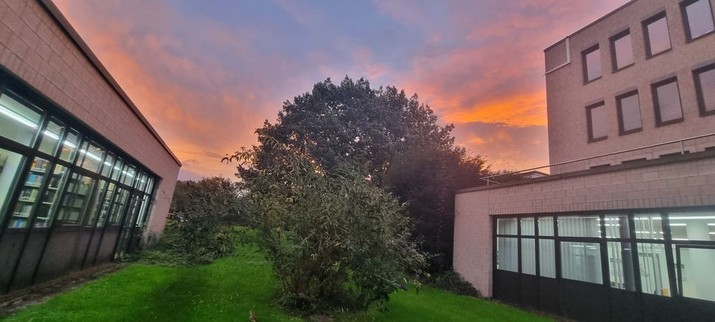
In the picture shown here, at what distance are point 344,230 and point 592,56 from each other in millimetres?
15223

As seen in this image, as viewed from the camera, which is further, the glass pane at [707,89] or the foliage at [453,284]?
the foliage at [453,284]

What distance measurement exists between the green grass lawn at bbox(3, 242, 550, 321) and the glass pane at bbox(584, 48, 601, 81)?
11.2 m

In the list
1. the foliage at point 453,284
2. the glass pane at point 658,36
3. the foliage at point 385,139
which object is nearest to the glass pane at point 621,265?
the foliage at point 453,284

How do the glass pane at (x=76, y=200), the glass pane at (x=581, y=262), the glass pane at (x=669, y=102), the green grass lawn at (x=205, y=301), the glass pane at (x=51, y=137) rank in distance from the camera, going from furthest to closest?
the glass pane at (x=669, y=102), the glass pane at (x=581, y=262), the glass pane at (x=76, y=200), the glass pane at (x=51, y=137), the green grass lawn at (x=205, y=301)

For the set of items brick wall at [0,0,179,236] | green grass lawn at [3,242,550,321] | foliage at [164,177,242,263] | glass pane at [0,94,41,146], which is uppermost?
brick wall at [0,0,179,236]

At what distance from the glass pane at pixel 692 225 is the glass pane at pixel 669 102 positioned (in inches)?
238

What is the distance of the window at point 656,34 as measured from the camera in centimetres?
1238

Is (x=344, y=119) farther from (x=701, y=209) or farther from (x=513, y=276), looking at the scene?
(x=701, y=209)

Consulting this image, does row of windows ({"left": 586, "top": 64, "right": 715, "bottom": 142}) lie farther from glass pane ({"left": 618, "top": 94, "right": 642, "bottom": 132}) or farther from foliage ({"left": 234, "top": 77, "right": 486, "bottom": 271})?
foliage ({"left": 234, "top": 77, "right": 486, "bottom": 271})

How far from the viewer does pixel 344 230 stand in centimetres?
647

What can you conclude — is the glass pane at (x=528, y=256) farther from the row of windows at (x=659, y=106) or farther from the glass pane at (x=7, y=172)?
the glass pane at (x=7, y=172)

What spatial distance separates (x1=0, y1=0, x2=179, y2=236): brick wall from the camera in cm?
423

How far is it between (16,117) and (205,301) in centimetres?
427

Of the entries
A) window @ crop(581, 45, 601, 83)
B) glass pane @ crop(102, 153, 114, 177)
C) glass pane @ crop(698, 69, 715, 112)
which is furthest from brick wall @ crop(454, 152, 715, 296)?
glass pane @ crop(102, 153, 114, 177)
